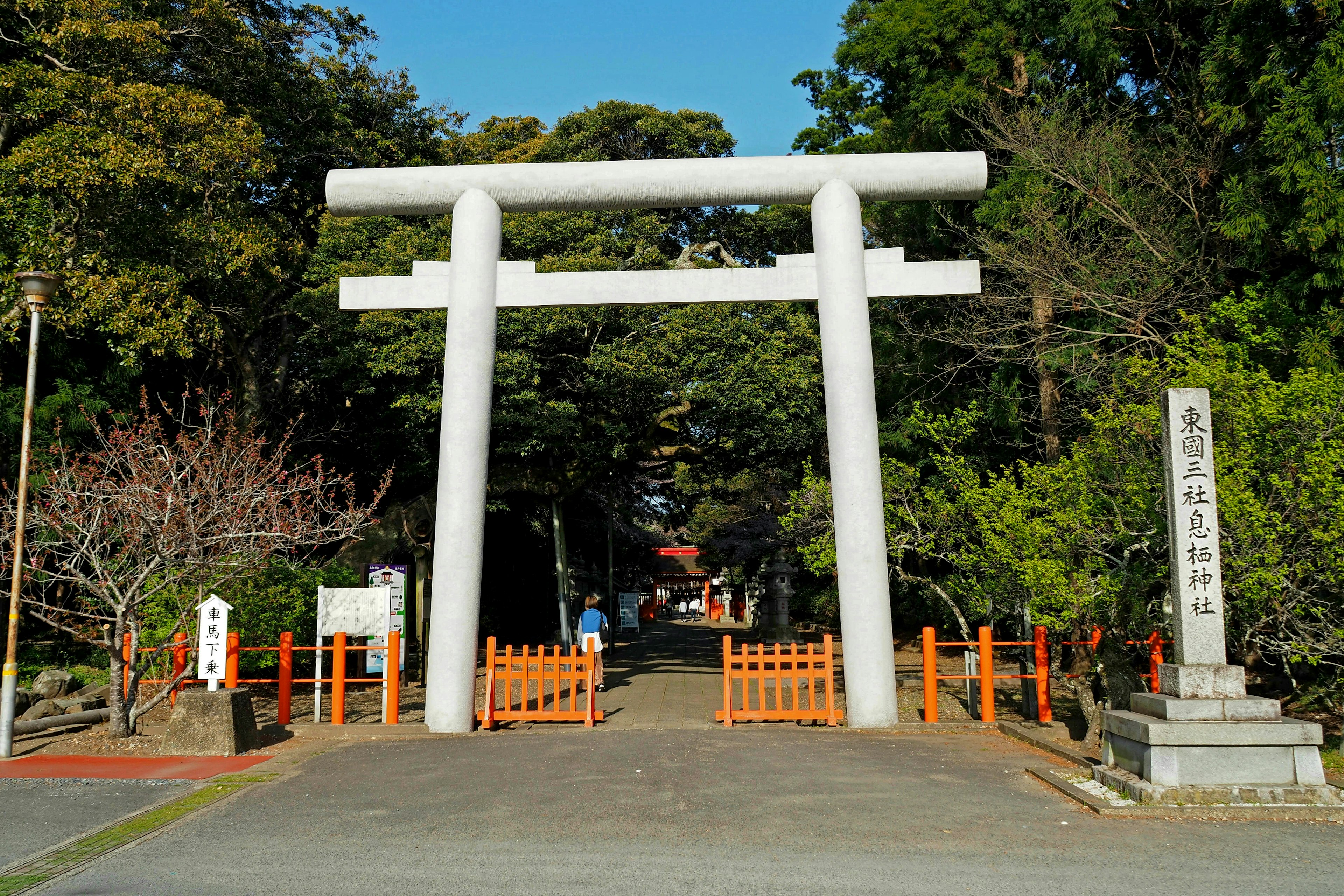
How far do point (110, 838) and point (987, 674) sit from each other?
8377mm

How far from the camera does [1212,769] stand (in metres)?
6.39

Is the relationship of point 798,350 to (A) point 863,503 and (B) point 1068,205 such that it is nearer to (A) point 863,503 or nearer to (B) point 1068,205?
(B) point 1068,205

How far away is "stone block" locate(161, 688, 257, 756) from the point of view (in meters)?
8.98

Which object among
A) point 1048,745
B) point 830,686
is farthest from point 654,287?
point 1048,745

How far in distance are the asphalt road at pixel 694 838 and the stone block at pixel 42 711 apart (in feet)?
15.9

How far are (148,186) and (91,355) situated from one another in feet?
12.0

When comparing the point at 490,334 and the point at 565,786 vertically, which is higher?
the point at 490,334

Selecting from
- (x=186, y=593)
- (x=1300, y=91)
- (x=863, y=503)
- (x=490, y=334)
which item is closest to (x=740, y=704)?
(x=863, y=503)

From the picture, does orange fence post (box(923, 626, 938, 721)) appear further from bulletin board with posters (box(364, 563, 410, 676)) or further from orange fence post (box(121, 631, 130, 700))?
orange fence post (box(121, 631, 130, 700))

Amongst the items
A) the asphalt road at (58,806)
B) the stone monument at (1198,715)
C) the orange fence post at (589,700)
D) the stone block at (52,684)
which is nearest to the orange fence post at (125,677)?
the asphalt road at (58,806)

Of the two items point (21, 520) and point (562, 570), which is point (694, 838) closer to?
point (21, 520)

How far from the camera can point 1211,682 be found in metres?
6.62

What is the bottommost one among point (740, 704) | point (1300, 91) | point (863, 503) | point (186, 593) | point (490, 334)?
point (740, 704)

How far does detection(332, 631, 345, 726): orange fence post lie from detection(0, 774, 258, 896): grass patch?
287 cm
